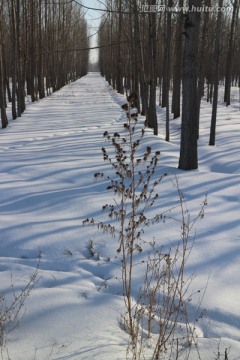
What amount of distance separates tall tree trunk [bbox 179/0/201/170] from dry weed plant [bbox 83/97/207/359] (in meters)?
0.92

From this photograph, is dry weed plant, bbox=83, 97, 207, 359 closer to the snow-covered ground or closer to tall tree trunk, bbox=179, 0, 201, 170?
the snow-covered ground

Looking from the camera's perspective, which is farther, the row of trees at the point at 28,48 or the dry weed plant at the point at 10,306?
the row of trees at the point at 28,48

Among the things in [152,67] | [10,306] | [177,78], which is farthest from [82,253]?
[177,78]

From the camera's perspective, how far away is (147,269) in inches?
101

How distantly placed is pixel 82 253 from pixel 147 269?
132 centimetres

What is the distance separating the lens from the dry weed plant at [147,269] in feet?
7.36

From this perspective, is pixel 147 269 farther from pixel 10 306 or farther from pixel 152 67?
pixel 152 67

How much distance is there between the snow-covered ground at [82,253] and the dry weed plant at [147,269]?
110mm

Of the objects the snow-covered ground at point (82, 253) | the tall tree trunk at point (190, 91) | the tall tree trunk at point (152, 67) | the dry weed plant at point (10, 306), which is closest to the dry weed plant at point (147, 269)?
the snow-covered ground at point (82, 253)

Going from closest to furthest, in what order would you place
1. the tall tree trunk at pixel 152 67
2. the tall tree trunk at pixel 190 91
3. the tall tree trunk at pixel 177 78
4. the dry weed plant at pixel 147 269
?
the dry weed plant at pixel 147 269, the tall tree trunk at pixel 190 91, the tall tree trunk at pixel 152 67, the tall tree trunk at pixel 177 78

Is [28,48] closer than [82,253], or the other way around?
[82,253]

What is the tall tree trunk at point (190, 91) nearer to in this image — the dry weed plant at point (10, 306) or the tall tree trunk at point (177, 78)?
the dry weed plant at point (10, 306)

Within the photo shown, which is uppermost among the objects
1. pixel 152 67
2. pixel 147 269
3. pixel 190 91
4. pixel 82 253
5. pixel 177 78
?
pixel 152 67

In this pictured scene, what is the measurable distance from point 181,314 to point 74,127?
401 inches
